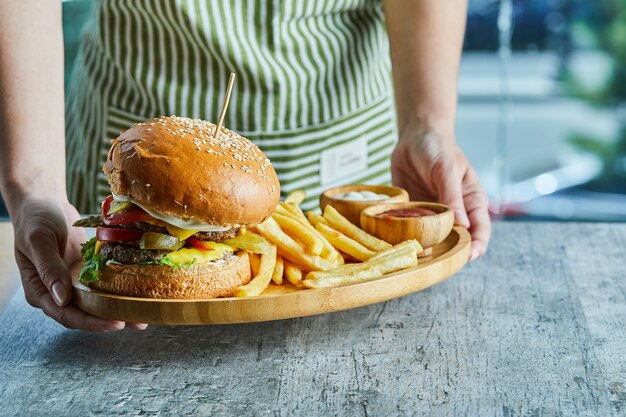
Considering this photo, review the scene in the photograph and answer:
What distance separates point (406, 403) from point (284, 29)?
1393mm

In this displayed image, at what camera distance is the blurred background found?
4520 mm

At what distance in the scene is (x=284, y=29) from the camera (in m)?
2.47

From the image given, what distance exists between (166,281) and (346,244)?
0.44m

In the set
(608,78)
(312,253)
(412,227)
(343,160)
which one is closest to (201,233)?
(312,253)

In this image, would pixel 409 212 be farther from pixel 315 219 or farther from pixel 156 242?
pixel 156 242

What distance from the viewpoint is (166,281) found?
158 centimetres

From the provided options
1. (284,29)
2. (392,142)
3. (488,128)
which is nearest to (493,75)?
(488,128)

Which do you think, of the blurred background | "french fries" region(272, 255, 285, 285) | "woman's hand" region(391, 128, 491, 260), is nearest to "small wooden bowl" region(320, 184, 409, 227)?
"woman's hand" region(391, 128, 491, 260)

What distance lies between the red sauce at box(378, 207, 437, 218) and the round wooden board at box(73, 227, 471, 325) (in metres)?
0.26

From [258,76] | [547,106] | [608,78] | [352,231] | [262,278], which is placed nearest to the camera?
[262,278]

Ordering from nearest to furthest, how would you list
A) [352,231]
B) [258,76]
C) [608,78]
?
1. [352,231]
2. [258,76]
3. [608,78]

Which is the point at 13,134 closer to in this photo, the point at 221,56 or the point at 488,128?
the point at 221,56

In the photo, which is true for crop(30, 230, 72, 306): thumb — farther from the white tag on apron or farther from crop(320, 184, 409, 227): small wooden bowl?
the white tag on apron

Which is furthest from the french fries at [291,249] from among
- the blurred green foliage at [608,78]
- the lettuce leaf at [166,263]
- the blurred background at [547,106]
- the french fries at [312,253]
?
the blurred green foliage at [608,78]
